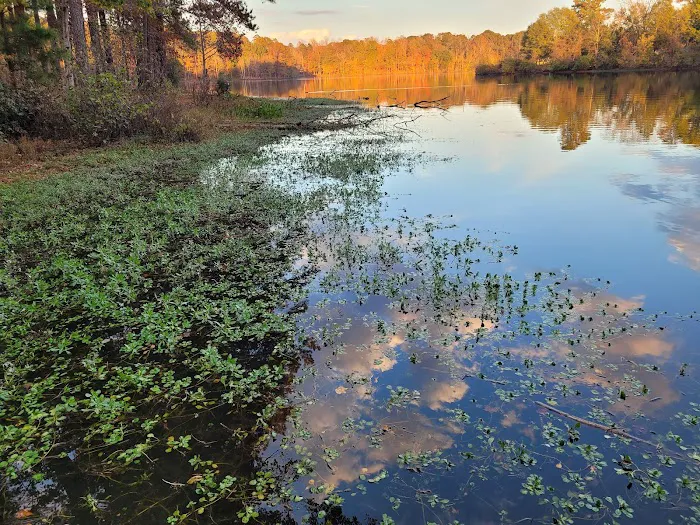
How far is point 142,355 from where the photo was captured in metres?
5.07

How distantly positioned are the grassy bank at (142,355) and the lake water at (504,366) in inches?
20.2

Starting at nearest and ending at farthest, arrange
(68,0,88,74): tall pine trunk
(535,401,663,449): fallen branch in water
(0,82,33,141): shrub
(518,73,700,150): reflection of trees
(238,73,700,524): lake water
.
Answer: (238,73,700,524): lake water → (535,401,663,449): fallen branch in water → (0,82,33,141): shrub → (68,0,88,74): tall pine trunk → (518,73,700,150): reflection of trees

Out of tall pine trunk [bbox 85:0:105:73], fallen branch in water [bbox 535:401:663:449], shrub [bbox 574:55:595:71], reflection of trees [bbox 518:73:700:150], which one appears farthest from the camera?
shrub [bbox 574:55:595:71]

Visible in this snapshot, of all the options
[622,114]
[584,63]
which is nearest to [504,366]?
[622,114]

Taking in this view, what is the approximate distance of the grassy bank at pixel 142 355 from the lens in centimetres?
347

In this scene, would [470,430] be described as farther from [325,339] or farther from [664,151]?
[664,151]

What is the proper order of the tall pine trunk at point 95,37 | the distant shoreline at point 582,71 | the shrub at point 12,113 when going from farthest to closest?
the distant shoreline at point 582,71, the tall pine trunk at point 95,37, the shrub at point 12,113

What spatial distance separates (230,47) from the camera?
105 feet

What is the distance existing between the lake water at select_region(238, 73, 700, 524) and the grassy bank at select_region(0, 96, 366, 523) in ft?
1.69

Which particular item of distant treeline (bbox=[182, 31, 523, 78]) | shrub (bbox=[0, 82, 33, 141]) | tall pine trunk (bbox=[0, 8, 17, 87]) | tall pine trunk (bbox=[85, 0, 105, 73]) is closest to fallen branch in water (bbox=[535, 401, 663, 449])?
shrub (bbox=[0, 82, 33, 141])

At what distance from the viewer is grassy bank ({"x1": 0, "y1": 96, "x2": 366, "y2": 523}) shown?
11.4 ft

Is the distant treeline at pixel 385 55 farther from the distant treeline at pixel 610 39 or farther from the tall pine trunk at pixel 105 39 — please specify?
the tall pine trunk at pixel 105 39

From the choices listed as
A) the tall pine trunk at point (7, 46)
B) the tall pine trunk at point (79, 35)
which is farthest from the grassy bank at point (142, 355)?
the tall pine trunk at point (79, 35)

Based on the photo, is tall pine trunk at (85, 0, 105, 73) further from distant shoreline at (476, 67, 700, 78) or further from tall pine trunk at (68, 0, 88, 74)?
distant shoreline at (476, 67, 700, 78)
